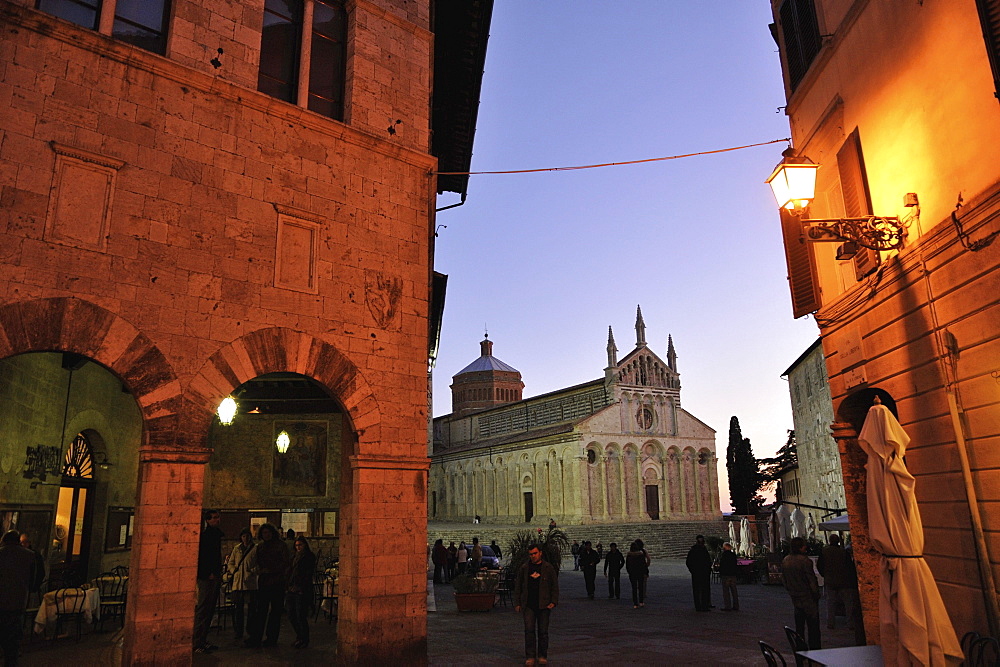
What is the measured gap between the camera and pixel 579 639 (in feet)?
35.1

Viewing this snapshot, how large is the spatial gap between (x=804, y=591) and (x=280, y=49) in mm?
10221

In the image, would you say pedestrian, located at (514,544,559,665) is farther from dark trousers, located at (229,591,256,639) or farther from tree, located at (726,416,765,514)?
tree, located at (726,416,765,514)

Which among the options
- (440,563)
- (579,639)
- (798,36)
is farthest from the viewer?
(440,563)

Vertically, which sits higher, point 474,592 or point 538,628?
point 538,628

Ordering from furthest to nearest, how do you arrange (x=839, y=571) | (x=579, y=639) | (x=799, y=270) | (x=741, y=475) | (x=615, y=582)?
(x=741, y=475)
(x=615, y=582)
(x=579, y=639)
(x=839, y=571)
(x=799, y=270)

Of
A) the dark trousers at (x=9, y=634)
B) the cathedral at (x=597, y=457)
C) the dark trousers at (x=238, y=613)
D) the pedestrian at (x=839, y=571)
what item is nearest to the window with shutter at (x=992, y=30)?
the pedestrian at (x=839, y=571)

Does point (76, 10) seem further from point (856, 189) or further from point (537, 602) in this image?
point (856, 189)

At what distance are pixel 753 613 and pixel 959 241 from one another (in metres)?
10.3

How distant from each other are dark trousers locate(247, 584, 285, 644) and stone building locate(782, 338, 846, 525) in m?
23.5

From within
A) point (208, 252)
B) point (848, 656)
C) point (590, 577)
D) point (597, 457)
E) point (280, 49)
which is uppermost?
point (280, 49)

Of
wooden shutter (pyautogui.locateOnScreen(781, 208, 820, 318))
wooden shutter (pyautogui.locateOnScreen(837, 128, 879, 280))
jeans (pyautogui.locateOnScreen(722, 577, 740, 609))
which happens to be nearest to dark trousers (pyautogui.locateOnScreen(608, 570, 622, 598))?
jeans (pyautogui.locateOnScreen(722, 577, 740, 609))

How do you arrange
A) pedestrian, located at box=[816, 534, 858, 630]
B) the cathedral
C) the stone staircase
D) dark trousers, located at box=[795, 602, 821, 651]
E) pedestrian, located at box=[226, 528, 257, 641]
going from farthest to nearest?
the cathedral → the stone staircase → pedestrian, located at box=[816, 534, 858, 630] → pedestrian, located at box=[226, 528, 257, 641] → dark trousers, located at box=[795, 602, 821, 651]

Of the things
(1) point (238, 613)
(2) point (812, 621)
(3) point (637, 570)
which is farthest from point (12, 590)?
(3) point (637, 570)

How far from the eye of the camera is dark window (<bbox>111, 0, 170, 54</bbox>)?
7.92 m
